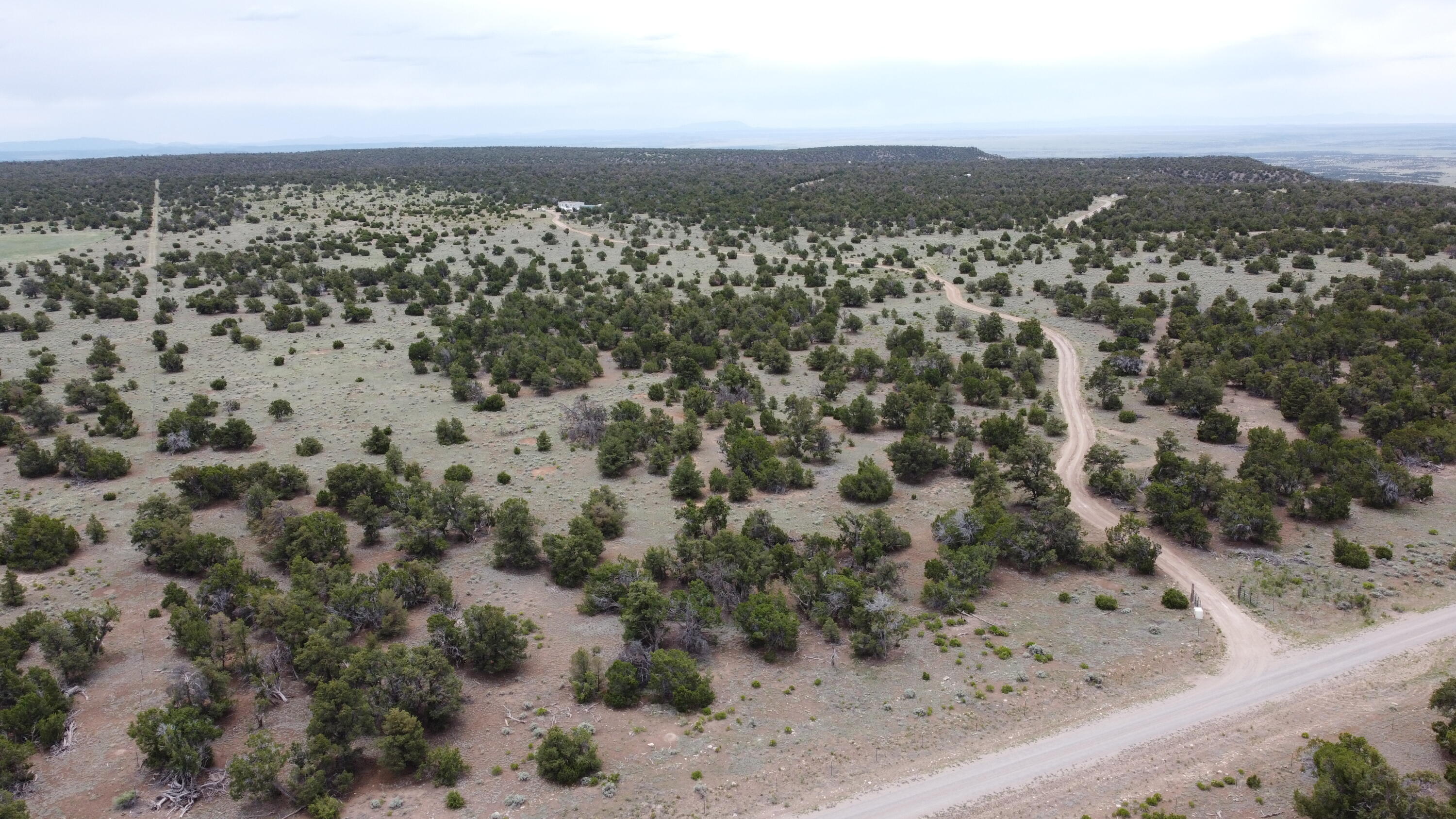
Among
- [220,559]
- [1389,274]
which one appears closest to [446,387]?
[220,559]

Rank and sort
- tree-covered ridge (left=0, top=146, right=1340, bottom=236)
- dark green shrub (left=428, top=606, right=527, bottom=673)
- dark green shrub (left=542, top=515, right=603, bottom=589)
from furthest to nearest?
tree-covered ridge (left=0, top=146, right=1340, bottom=236) < dark green shrub (left=542, top=515, right=603, bottom=589) < dark green shrub (left=428, top=606, right=527, bottom=673)

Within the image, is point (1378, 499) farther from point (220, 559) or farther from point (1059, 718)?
point (220, 559)

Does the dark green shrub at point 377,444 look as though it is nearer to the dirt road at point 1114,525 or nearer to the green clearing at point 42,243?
the dirt road at point 1114,525

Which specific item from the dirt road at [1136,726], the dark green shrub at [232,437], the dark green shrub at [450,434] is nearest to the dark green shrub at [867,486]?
the dirt road at [1136,726]

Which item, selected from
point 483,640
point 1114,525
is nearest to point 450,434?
point 483,640

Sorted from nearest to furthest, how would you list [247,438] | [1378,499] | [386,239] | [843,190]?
[1378,499] → [247,438] → [386,239] → [843,190]

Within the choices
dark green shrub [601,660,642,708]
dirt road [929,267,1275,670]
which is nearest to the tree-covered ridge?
dirt road [929,267,1275,670]

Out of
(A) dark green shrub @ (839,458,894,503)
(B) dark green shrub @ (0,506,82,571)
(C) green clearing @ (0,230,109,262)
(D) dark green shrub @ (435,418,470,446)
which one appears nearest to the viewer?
(B) dark green shrub @ (0,506,82,571)

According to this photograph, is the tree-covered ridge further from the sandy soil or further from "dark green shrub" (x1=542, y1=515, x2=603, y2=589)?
"dark green shrub" (x1=542, y1=515, x2=603, y2=589)
